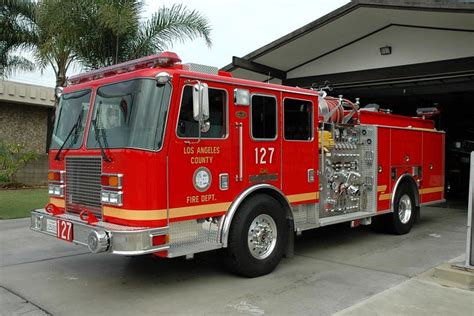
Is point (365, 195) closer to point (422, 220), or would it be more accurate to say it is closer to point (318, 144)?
point (318, 144)

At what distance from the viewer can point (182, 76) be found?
199 inches

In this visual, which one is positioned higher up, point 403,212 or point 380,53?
point 380,53

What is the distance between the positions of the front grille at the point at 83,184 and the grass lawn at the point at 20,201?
18.6 ft

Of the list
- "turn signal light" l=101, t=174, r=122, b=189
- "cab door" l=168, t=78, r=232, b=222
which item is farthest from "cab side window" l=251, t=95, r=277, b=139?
"turn signal light" l=101, t=174, r=122, b=189

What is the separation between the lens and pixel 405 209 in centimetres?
881

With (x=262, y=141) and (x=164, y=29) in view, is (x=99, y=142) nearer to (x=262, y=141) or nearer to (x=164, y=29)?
(x=262, y=141)

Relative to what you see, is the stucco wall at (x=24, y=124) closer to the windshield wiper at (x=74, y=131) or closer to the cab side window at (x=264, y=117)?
the windshield wiper at (x=74, y=131)

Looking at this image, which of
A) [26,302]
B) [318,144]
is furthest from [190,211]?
[318,144]

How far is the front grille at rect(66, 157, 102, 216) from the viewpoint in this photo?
528 cm

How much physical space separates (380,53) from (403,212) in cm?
499

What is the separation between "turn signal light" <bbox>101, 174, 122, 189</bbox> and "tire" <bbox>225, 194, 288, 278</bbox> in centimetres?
141

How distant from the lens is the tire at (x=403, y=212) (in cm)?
842

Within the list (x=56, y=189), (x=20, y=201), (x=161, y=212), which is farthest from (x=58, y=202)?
(x=20, y=201)

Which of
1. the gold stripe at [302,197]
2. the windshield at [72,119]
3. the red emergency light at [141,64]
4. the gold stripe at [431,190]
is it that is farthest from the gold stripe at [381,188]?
the windshield at [72,119]
